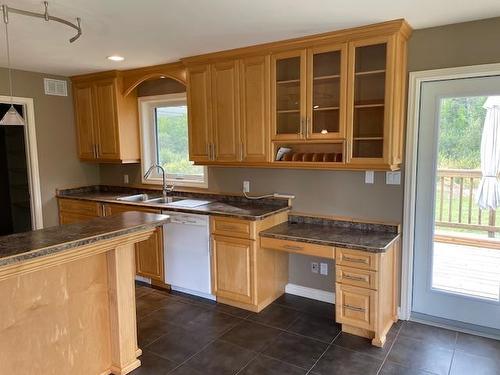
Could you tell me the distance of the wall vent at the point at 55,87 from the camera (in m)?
4.50

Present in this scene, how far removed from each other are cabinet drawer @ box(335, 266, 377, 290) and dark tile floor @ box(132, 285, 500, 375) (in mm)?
450

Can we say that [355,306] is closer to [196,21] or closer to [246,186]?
[246,186]

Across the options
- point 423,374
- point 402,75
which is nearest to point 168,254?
point 423,374

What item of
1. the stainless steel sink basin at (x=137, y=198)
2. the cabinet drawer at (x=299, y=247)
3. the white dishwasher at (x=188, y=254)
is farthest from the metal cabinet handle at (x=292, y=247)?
the stainless steel sink basin at (x=137, y=198)

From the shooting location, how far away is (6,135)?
186 inches

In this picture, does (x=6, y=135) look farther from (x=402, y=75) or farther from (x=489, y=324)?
(x=489, y=324)

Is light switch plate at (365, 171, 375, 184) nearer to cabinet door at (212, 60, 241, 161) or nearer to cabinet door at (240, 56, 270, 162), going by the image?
cabinet door at (240, 56, 270, 162)

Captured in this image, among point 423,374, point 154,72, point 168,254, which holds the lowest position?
point 423,374

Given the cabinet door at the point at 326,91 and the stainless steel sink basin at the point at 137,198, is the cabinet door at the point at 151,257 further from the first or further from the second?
the cabinet door at the point at 326,91

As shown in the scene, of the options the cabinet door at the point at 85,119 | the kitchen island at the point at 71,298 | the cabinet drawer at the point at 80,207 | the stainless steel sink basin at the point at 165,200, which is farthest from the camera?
the cabinet door at the point at 85,119

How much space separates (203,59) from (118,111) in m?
1.40

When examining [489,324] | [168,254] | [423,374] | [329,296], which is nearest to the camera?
[423,374]

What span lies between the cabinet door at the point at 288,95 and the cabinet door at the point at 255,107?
2.6 inches

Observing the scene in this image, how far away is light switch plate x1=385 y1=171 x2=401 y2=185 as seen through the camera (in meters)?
3.11
